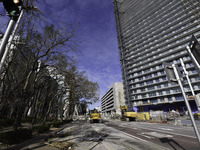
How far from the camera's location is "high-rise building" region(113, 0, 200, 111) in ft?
141

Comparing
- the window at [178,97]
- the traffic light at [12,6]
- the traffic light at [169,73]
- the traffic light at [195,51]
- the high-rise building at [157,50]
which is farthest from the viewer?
the high-rise building at [157,50]

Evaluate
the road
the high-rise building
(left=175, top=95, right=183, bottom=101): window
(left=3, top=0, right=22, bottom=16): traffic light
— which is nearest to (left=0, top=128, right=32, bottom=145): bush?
the road

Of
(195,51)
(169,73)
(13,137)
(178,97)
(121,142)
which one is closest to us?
(195,51)

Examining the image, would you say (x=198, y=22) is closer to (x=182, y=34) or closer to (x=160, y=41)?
(x=182, y=34)

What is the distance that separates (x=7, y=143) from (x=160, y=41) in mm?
62086

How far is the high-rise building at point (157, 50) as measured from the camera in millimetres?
42969

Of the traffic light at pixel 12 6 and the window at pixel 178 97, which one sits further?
the window at pixel 178 97

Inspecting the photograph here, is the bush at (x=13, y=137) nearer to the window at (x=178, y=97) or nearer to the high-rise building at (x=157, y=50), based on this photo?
the high-rise building at (x=157, y=50)

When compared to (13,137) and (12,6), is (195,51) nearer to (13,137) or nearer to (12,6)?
(12,6)

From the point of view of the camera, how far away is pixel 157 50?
52188 mm

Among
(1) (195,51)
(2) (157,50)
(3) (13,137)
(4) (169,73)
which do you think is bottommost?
(3) (13,137)

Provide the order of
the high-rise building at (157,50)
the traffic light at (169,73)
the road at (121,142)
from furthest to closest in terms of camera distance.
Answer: the high-rise building at (157,50) → the road at (121,142) → the traffic light at (169,73)

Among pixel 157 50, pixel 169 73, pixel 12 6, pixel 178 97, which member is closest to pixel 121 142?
pixel 169 73

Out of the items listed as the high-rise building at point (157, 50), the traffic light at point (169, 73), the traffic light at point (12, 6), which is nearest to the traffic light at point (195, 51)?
the traffic light at point (169, 73)
